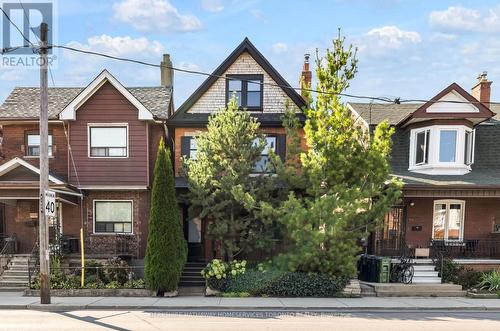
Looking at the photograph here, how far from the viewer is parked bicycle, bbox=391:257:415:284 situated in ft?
42.3

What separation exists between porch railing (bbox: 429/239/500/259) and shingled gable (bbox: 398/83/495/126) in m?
5.49

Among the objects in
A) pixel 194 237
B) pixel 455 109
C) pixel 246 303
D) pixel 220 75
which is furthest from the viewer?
pixel 194 237

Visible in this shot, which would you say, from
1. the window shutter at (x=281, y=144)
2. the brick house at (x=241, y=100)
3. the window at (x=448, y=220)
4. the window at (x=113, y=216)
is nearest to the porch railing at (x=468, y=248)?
the window at (x=448, y=220)

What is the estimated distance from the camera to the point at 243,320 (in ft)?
28.9

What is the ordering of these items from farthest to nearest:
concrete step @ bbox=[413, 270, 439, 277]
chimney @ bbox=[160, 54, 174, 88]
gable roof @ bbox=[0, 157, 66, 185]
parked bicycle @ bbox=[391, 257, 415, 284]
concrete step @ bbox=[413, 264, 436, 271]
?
1. chimney @ bbox=[160, 54, 174, 88]
2. gable roof @ bbox=[0, 157, 66, 185]
3. concrete step @ bbox=[413, 264, 436, 271]
4. concrete step @ bbox=[413, 270, 439, 277]
5. parked bicycle @ bbox=[391, 257, 415, 284]

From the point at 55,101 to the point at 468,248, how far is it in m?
20.3

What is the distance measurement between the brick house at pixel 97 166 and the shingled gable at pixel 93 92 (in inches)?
1.5

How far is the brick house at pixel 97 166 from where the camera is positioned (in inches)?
566

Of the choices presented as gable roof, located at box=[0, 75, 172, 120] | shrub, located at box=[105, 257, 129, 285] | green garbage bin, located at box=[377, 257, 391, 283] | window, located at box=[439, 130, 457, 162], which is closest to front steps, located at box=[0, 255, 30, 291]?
shrub, located at box=[105, 257, 129, 285]

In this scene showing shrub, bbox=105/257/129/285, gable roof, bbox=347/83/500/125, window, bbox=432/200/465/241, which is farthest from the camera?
gable roof, bbox=347/83/500/125

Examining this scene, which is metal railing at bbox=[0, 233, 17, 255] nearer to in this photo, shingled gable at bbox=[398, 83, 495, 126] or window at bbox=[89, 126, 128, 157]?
window at bbox=[89, 126, 128, 157]

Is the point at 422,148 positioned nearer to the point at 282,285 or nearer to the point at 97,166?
the point at 282,285

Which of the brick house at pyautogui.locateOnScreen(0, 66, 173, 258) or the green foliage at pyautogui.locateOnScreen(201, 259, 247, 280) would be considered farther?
the brick house at pyautogui.locateOnScreen(0, 66, 173, 258)

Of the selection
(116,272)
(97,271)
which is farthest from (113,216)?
(97,271)
